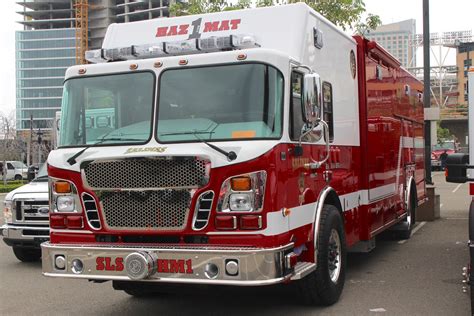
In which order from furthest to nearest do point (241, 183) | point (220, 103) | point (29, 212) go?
point (29, 212)
point (220, 103)
point (241, 183)

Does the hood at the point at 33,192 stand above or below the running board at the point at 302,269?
above

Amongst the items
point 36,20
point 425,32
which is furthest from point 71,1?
point 425,32

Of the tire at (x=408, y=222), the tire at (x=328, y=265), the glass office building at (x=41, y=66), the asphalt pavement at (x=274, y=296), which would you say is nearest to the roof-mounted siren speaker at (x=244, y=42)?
the tire at (x=328, y=265)

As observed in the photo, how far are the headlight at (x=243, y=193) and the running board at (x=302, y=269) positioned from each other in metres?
0.72

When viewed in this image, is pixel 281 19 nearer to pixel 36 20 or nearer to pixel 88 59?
pixel 88 59

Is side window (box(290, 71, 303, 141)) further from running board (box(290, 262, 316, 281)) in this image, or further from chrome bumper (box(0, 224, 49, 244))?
chrome bumper (box(0, 224, 49, 244))

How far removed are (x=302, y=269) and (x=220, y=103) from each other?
1.71 m

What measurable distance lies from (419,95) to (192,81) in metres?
7.77

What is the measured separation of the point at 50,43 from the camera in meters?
160

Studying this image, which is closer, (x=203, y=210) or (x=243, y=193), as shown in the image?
(x=243, y=193)

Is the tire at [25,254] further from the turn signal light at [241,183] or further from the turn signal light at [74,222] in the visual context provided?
the turn signal light at [241,183]

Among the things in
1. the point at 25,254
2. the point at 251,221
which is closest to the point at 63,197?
the point at 251,221

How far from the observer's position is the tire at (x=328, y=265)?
→ 6109 millimetres

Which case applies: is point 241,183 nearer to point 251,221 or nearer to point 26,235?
point 251,221
